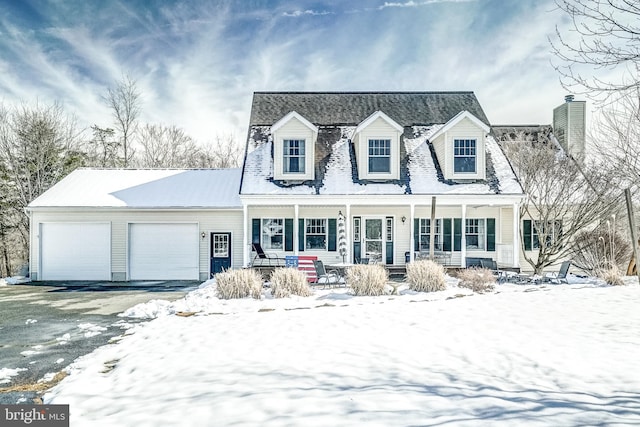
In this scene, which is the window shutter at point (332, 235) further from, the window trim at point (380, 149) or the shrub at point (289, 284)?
the shrub at point (289, 284)

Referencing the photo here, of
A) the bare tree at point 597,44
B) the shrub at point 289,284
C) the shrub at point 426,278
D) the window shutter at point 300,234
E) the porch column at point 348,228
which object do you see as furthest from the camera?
the window shutter at point 300,234

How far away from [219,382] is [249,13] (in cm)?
1197

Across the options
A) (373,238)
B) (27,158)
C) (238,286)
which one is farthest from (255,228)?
(27,158)

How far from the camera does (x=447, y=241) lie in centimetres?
1583

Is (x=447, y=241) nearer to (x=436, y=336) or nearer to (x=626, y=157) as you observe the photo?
(x=626, y=157)

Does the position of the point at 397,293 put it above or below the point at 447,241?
below

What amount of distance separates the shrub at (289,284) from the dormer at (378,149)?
6.42 m

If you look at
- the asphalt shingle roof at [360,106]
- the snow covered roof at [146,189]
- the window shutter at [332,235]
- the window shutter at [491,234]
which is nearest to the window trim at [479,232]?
the window shutter at [491,234]

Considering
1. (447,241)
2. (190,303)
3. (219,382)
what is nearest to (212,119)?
(447,241)

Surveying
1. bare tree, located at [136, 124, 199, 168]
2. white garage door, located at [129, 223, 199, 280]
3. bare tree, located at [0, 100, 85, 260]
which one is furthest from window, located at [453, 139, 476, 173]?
bare tree, located at [136, 124, 199, 168]

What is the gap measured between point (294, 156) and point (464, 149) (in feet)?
22.2

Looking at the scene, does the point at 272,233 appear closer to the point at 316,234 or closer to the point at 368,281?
the point at 316,234

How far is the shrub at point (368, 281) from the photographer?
9.89m

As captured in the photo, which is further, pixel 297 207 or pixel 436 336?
pixel 297 207
